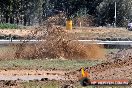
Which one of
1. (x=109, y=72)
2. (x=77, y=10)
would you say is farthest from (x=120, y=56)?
(x=77, y=10)

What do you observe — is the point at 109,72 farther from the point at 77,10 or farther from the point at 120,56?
the point at 77,10

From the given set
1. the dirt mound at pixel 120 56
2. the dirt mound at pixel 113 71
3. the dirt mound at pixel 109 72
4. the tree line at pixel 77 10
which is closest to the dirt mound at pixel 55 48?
the dirt mound at pixel 120 56

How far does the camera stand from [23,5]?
3381 inches

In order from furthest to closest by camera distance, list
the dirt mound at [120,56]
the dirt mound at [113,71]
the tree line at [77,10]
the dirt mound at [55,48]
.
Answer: the tree line at [77,10] → the dirt mound at [55,48] → the dirt mound at [120,56] → the dirt mound at [113,71]

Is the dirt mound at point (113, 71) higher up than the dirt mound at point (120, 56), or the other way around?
the dirt mound at point (113, 71)

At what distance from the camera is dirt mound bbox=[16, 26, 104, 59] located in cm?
2262

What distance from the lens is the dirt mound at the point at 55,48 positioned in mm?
22625

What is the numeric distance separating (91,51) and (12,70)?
7.54 meters

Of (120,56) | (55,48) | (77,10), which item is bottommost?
(77,10)

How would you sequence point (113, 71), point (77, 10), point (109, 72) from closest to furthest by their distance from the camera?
point (109, 72) → point (113, 71) → point (77, 10)

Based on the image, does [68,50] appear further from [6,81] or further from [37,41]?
[6,81]

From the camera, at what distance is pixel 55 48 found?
22844 mm

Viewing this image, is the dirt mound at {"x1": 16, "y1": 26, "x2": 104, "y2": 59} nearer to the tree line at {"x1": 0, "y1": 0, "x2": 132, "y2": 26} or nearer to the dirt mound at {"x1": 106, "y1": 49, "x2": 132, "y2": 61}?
the dirt mound at {"x1": 106, "y1": 49, "x2": 132, "y2": 61}

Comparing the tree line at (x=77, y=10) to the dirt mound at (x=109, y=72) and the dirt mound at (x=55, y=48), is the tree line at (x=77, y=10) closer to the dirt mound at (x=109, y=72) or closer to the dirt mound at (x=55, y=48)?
the dirt mound at (x=55, y=48)
